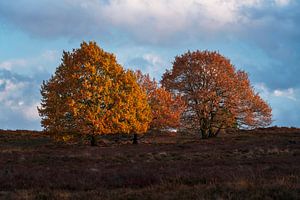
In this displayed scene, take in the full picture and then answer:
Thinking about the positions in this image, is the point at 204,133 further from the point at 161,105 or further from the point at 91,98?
the point at 91,98

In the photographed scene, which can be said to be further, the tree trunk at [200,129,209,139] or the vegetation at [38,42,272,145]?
the tree trunk at [200,129,209,139]

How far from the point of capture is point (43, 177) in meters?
16.3

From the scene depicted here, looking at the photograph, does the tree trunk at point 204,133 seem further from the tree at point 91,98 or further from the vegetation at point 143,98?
the tree at point 91,98

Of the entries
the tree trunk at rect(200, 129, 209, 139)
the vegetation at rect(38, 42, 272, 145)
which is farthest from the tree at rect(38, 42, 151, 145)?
the tree trunk at rect(200, 129, 209, 139)

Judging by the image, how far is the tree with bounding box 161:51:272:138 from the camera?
50656 millimetres

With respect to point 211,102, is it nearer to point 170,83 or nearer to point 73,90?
point 170,83

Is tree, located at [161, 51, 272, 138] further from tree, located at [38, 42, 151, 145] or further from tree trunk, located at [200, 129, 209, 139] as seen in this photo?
tree, located at [38, 42, 151, 145]

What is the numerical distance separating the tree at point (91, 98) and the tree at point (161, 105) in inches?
153

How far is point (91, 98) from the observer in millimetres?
42312

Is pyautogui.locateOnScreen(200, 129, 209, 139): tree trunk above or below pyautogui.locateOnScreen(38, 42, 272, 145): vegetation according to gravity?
below

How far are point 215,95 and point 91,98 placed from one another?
52.2 ft

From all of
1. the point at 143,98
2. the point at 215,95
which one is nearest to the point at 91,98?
the point at 143,98

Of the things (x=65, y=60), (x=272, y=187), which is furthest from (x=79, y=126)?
(x=272, y=187)

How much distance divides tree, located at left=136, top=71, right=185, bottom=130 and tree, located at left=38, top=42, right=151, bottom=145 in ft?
12.8
